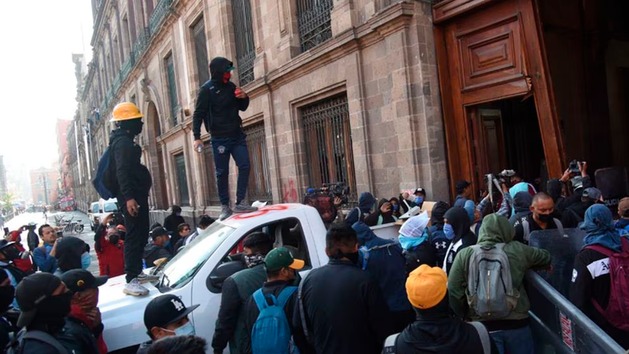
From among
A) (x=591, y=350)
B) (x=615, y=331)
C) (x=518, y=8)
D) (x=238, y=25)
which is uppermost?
(x=238, y=25)

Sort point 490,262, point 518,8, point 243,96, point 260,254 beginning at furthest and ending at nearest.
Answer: point 518,8
point 243,96
point 260,254
point 490,262

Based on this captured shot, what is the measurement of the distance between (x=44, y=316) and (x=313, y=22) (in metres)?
8.24

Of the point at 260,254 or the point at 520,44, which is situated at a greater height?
the point at 520,44

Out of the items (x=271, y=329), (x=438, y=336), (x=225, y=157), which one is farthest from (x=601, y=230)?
(x=225, y=157)

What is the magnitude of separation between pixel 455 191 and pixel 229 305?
16.1 feet

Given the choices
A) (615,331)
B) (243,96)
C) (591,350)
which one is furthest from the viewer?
(243,96)

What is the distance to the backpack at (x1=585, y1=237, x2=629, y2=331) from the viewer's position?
2.98 m

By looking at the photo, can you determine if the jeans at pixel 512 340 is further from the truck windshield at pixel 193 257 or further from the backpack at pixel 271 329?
the truck windshield at pixel 193 257

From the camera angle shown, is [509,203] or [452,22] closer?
[509,203]

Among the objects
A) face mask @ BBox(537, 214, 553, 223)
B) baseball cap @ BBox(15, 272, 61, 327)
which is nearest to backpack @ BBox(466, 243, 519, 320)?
face mask @ BBox(537, 214, 553, 223)

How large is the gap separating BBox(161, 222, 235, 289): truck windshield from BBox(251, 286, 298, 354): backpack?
908 millimetres

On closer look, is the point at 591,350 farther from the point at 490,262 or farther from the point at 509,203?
the point at 509,203

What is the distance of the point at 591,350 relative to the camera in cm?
227

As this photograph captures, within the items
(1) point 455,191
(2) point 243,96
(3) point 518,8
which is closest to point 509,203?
(1) point 455,191
